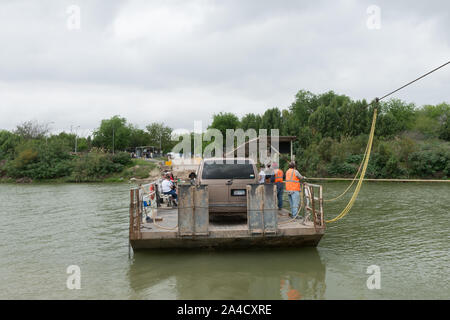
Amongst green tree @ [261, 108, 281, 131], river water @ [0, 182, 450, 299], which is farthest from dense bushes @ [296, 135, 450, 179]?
river water @ [0, 182, 450, 299]

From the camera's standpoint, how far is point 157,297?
6.23 metres

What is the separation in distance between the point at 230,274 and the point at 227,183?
2.41 m

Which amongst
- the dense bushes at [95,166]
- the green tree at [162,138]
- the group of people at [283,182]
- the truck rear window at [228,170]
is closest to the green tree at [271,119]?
the dense bushes at [95,166]

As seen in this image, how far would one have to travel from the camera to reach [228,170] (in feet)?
30.4

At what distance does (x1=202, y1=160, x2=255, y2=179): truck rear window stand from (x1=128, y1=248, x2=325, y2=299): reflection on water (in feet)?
6.25

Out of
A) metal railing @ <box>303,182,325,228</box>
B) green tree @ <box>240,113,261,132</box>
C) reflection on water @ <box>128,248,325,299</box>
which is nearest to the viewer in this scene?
reflection on water @ <box>128,248,325,299</box>

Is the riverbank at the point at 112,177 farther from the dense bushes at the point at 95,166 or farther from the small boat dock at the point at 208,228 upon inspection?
the small boat dock at the point at 208,228

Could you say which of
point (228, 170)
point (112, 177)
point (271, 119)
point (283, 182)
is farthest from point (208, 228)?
point (271, 119)

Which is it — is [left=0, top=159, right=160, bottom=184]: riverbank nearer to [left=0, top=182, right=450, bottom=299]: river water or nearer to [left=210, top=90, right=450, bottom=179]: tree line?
[left=210, top=90, right=450, bottom=179]: tree line

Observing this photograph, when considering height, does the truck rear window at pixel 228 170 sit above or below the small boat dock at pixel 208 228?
above

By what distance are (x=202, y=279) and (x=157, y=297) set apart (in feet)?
3.55

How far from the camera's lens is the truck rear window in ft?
30.1

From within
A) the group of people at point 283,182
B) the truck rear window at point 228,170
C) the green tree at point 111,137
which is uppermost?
the green tree at point 111,137

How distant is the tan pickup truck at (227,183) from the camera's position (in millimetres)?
8898
